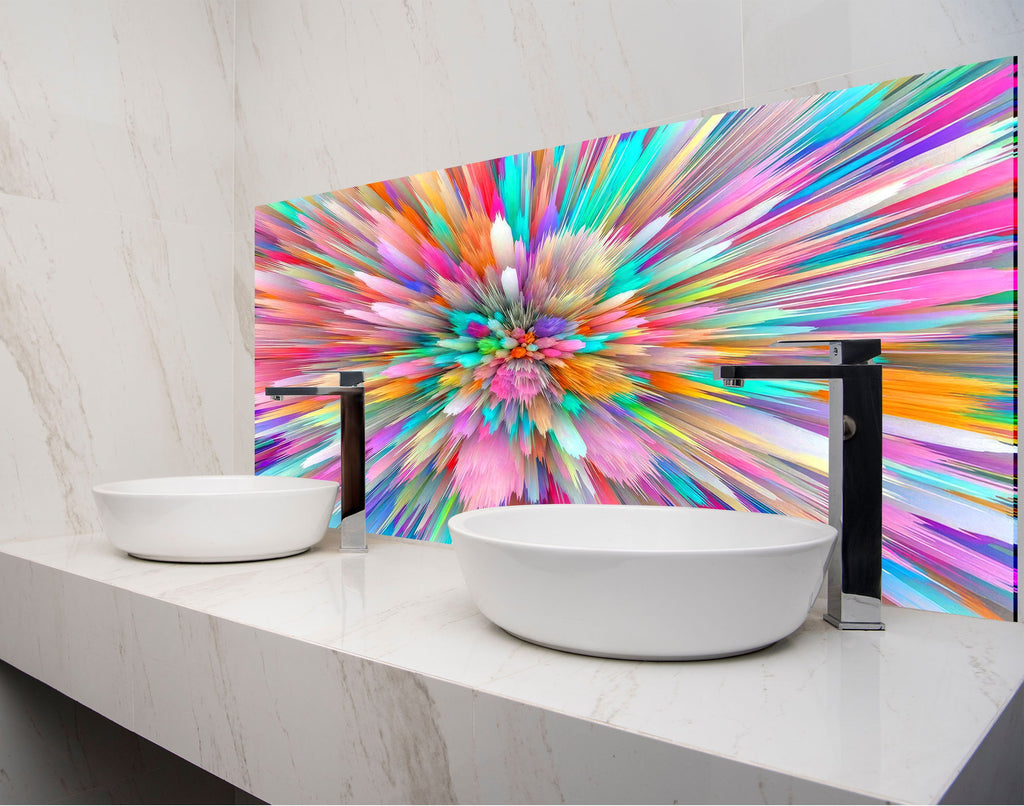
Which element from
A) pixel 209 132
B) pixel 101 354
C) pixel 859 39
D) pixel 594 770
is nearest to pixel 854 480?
pixel 594 770

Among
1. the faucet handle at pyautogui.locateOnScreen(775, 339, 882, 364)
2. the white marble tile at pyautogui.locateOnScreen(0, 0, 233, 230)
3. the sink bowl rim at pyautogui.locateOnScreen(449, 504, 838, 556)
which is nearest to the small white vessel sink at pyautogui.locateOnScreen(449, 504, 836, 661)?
the sink bowl rim at pyautogui.locateOnScreen(449, 504, 838, 556)

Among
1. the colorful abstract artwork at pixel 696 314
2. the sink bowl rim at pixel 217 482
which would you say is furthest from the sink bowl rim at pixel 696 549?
the sink bowl rim at pixel 217 482

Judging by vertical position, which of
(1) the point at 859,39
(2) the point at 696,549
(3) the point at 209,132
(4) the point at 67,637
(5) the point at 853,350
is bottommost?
(4) the point at 67,637

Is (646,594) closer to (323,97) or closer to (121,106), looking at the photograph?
(323,97)

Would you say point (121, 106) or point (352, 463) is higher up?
point (121, 106)

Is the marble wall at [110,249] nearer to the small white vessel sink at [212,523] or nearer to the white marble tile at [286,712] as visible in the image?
the small white vessel sink at [212,523]

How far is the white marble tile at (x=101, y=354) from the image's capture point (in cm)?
159

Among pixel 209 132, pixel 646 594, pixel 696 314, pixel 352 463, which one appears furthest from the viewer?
pixel 209 132

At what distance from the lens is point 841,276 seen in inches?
43.1

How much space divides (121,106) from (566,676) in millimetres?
1665

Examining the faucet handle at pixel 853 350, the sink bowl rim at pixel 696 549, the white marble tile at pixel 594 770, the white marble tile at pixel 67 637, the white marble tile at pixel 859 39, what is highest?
the white marble tile at pixel 859 39

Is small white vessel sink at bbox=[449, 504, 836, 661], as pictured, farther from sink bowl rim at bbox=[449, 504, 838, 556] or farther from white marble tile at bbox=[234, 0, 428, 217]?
white marble tile at bbox=[234, 0, 428, 217]

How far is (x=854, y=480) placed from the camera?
0.96m

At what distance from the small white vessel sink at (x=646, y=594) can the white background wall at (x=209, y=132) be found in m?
0.74
